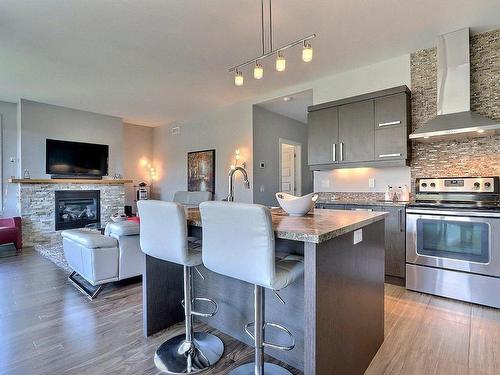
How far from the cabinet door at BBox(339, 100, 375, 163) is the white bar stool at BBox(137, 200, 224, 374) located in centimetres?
259

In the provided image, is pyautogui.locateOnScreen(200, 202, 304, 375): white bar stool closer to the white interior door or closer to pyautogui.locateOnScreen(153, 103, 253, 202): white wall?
pyautogui.locateOnScreen(153, 103, 253, 202): white wall

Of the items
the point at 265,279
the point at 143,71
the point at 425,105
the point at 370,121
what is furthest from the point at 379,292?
the point at 143,71

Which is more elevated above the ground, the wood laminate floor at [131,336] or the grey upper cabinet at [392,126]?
the grey upper cabinet at [392,126]

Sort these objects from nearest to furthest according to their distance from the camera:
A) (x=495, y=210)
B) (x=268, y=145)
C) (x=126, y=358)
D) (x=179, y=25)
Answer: (x=126, y=358), (x=495, y=210), (x=179, y=25), (x=268, y=145)

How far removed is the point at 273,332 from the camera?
187cm

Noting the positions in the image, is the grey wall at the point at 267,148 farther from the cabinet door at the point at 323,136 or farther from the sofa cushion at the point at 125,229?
the sofa cushion at the point at 125,229

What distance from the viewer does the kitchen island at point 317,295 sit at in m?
1.26

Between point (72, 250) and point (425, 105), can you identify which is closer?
point (72, 250)

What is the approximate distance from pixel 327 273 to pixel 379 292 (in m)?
0.87

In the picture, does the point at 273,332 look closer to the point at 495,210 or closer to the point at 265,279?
the point at 265,279

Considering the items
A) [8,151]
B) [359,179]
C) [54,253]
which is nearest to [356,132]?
[359,179]

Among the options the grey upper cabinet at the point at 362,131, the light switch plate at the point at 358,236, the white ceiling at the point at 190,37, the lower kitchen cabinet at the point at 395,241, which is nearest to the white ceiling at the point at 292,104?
the white ceiling at the point at 190,37

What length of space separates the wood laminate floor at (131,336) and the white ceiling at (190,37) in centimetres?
282

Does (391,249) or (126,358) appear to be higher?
(391,249)
